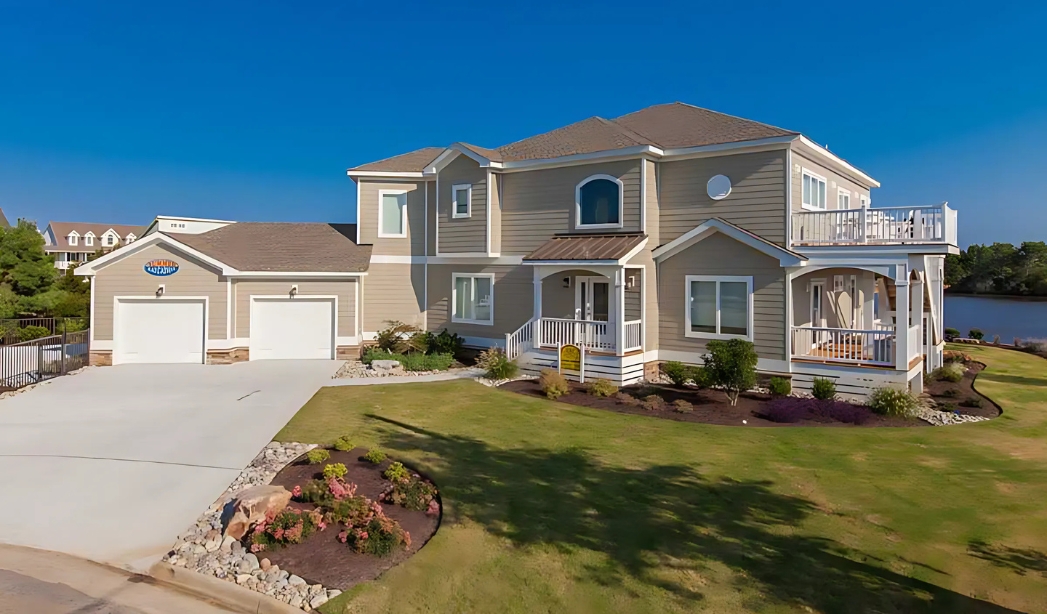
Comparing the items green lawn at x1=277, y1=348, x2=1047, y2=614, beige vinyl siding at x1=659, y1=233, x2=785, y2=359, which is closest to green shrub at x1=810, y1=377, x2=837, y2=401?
beige vinyl siding at x1=659, y1=233, x2=785, y2=359

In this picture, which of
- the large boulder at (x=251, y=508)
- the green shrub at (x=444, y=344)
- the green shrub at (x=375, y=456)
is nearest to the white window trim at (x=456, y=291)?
the green shrub at (x=444, y=344)

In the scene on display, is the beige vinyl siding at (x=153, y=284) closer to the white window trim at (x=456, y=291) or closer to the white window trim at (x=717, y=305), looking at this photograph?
the white window trim at (x=456, y=291)

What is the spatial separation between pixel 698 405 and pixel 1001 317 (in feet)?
100

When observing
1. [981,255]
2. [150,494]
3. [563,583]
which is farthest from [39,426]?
[981,255]

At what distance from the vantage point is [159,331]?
19453 millimetres

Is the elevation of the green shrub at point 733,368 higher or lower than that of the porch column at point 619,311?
lower

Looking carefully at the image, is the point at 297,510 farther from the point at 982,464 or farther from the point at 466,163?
the point at 466,163

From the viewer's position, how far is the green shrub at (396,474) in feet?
27.0

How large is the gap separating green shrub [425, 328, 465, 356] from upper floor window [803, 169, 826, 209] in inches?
451

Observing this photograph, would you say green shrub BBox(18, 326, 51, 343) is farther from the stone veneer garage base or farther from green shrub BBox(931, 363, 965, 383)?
green shrub BBox(931, 363, 965, 383)

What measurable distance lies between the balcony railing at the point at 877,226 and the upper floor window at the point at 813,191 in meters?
1.53

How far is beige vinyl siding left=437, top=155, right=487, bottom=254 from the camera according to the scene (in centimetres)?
1959

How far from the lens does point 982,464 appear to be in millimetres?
9570

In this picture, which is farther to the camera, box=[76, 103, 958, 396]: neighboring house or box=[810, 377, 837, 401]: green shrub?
box=[76, 103, 958, 396]: neighboring house
